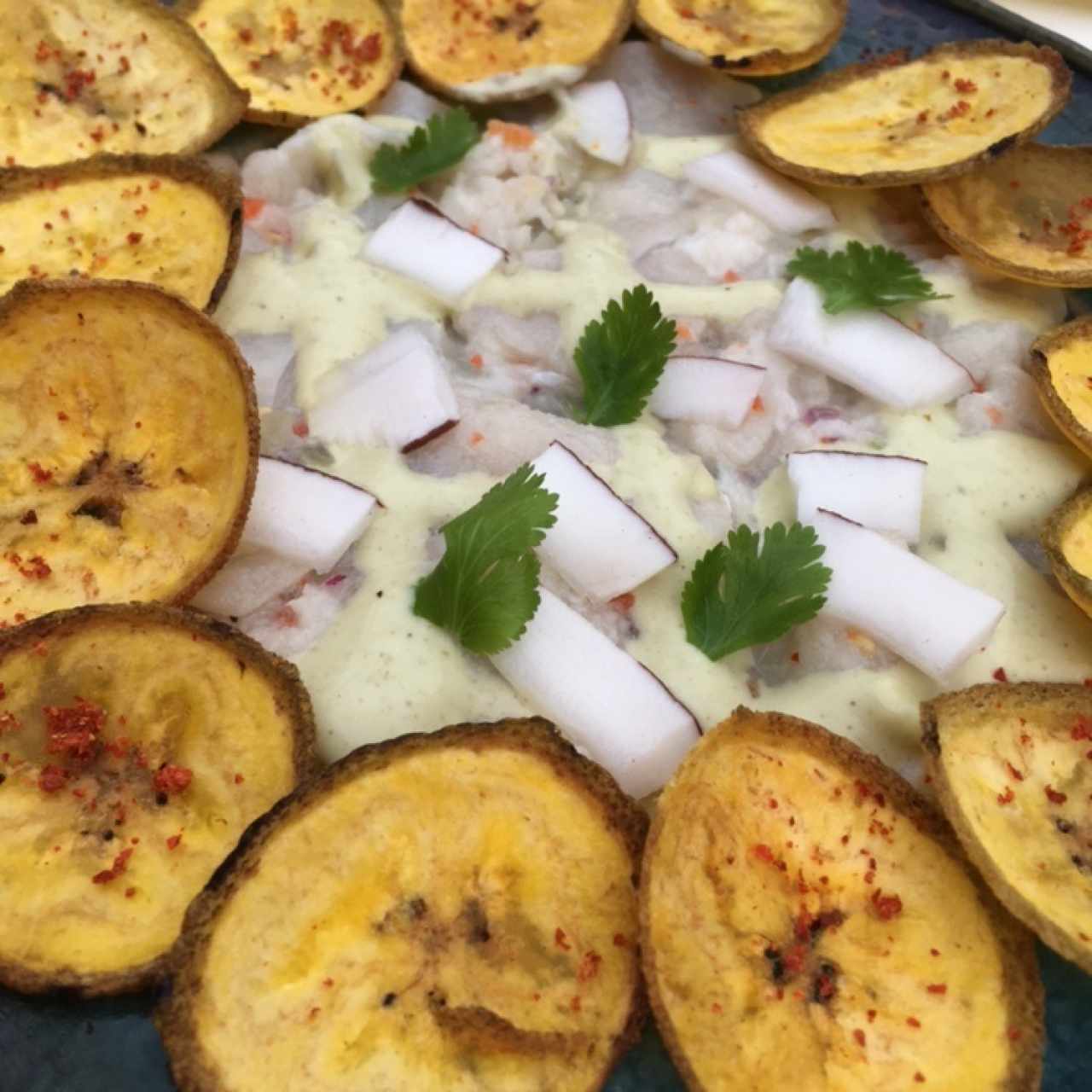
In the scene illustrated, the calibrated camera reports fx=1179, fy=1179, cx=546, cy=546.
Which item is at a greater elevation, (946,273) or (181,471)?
(946,273)

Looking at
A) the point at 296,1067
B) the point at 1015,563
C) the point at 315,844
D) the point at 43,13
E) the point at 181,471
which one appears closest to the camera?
the point at 296,1067

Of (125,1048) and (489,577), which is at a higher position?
(489,577)

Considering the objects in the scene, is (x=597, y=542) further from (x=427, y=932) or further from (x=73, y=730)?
(x=73, y=730)

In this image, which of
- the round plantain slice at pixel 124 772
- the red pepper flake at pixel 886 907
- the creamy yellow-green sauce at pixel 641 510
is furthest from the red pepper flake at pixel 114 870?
the red pepper flake at pixel 886 907

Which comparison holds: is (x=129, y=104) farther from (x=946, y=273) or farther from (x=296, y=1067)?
(x=296, y=1067)

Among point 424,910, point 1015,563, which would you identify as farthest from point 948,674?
point 424,910

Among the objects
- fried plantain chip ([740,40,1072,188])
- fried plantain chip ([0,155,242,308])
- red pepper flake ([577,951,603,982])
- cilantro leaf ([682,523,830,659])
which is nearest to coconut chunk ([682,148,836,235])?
fried plantain chip ([740,40,1072,188])

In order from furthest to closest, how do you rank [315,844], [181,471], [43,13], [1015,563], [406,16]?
[406,16]
[43,13]
[1015,563]
[181,471]
[315,844]

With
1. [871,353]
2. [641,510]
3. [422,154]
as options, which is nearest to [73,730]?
[641,510]
